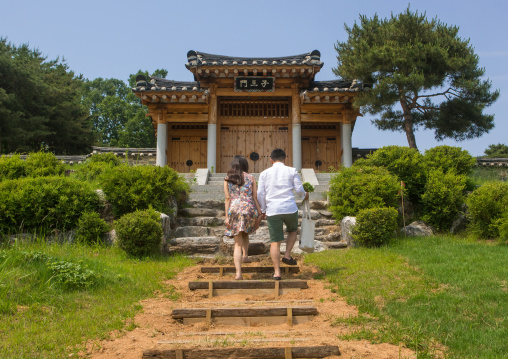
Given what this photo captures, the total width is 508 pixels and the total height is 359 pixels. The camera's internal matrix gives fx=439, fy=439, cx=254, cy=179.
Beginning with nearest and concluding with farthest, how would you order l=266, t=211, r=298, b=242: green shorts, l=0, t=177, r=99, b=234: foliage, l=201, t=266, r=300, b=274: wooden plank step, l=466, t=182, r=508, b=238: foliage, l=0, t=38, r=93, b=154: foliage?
l=266, t=211, r=298, b=242: green shorts, l=201, t=266, r=300, b=274: wooden plank step, l=0, t=177, r=99, b=234: foliage, l=466, t=182, r=508, b=238: foliage, l=0, t=38, r=93, b=154: foliage

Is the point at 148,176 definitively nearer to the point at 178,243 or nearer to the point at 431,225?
the point at 178,243

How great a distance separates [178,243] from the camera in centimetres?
831

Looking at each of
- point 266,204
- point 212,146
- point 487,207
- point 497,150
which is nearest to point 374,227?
point 487,207

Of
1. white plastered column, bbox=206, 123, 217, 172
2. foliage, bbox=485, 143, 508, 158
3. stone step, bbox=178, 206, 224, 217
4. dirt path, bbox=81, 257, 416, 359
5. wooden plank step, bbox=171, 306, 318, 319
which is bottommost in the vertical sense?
dirt path, bbox=81, 257, 416, 359

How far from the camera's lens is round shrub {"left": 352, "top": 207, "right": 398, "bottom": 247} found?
809cm

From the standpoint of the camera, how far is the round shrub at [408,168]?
10.5 metres

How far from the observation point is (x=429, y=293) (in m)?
5.21

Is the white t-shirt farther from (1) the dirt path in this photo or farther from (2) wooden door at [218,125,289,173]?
(2) wooden door at [218,125,289,173]

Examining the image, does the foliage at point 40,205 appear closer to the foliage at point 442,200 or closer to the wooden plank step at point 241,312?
the wooden plank step at point 241,312

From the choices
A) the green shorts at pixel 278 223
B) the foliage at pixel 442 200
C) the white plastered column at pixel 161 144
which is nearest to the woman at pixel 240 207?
the green shorts at pixel 278 223

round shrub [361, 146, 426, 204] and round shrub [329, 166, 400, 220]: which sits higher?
round shrub [361, 146, 426, 204]

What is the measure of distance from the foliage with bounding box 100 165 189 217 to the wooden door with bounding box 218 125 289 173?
7247 mm

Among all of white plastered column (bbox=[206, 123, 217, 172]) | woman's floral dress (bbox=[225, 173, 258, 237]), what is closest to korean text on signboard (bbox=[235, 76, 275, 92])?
white plastered column (bbox=[206, 123, 217, 172])

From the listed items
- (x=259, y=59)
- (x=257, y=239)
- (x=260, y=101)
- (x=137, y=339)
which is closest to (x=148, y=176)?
(x=257, y=239)
